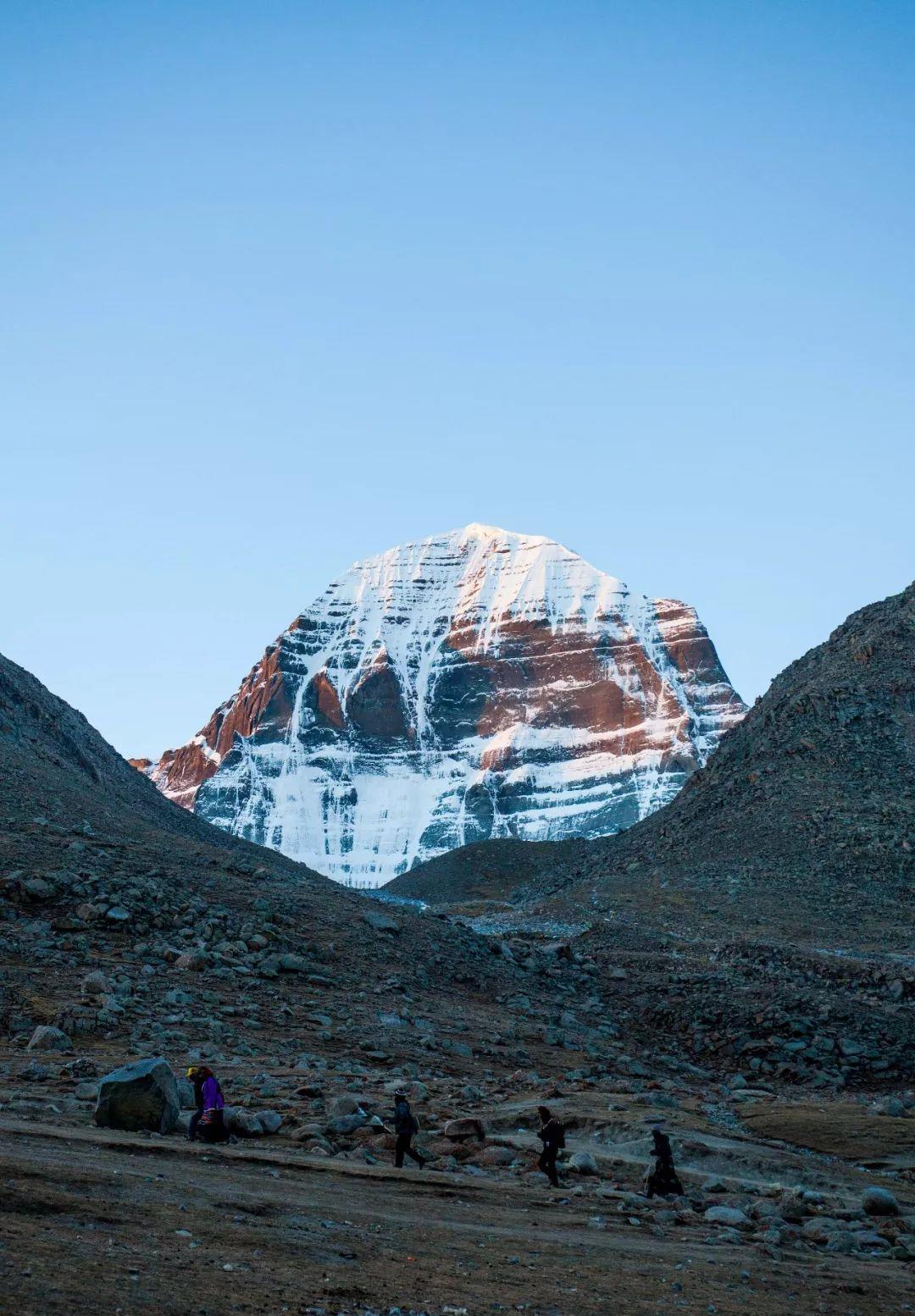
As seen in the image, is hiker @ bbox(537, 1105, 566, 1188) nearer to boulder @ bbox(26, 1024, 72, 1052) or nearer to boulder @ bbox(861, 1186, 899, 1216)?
boulder @ bbox(861, 1186, 899, 1216)

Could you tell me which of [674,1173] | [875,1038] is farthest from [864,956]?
[674,1173]

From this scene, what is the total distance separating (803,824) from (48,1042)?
5902 centimetres

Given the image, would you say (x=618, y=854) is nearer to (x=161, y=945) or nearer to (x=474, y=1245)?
(x=161, y=945)

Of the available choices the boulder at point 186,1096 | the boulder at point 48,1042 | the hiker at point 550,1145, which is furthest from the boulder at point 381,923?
the hiker at point 550,1145

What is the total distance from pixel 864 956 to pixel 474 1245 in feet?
155

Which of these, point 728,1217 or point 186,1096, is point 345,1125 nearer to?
point 186,1096

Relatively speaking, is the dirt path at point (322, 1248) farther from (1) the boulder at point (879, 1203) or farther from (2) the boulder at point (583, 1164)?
(1) the boulder at point (879, 1203)

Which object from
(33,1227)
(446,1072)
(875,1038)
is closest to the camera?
(33,1227)

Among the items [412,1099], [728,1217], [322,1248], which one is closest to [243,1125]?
[412,1099]

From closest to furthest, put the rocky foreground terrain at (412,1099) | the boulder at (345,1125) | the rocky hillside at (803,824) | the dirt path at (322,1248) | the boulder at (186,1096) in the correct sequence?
the dirt path at (322,1248) < the rocky foreground terrain at (412,1099) < the boulder at (345,1125) < the boulder at (186,1096) < the rocky hillside at (803,824)

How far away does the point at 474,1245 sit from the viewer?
1448 cm

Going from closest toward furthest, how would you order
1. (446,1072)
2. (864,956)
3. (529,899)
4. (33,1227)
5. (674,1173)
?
(33,1227) → (674,1173) → (446,1072) → (864,956) → (529,899)

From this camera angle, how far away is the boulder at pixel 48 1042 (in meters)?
24.7

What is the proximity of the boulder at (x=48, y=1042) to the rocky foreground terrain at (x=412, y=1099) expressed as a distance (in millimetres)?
172
